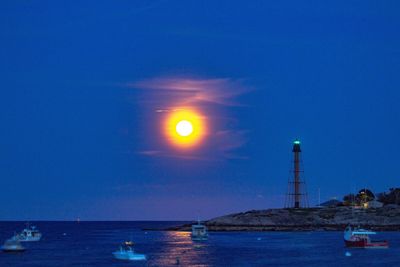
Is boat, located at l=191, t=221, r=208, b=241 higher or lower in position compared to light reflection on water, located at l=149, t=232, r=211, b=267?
higher

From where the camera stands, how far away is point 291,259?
10725 cm

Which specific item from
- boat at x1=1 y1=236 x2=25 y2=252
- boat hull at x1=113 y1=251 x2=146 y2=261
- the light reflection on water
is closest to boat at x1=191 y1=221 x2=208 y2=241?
the light reflection on water

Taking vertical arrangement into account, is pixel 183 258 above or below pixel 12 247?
below

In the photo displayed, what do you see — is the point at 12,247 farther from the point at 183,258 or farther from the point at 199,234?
the point at 199,234

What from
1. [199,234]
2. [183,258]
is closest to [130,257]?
[183,258]

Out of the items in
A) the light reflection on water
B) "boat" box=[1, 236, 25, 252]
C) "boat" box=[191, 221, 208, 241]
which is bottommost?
the light reflection on water

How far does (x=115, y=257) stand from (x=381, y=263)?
37.4m

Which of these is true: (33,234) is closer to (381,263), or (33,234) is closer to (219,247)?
(219,247)

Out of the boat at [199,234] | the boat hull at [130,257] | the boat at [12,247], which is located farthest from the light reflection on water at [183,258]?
the boat at [199,234]

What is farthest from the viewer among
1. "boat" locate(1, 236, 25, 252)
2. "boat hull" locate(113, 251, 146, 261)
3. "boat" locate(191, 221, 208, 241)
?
"boat" locate(191, 221, 208, 241)

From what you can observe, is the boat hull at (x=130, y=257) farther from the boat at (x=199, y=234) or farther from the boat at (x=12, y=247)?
the boat at (x=199, y=234)

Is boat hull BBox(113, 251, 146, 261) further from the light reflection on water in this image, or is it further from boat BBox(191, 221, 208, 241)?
boat BBox(191, 221, 208, 241)

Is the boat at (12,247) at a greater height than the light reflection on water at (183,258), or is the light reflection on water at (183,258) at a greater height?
the boat at (12,247)

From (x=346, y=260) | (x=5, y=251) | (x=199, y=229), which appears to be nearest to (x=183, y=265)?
(x=346, y=260)
